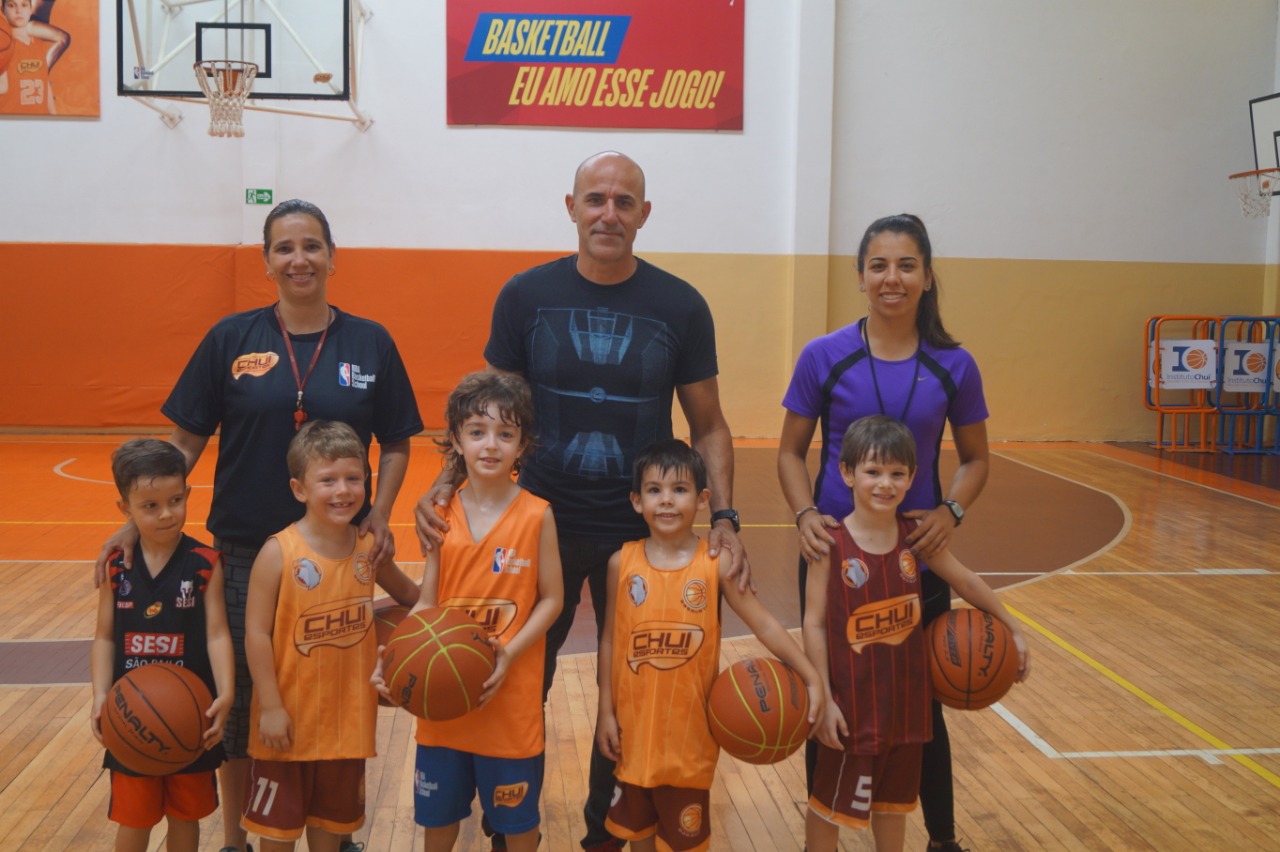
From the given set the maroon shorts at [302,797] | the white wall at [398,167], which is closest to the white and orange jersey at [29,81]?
the white wall at [398,167]

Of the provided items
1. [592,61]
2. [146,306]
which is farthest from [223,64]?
[592,61]

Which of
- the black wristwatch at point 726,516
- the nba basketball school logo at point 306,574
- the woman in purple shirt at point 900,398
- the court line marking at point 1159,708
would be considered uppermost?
the woman in purple shirt at point 900,398

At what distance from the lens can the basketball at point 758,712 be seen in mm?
2451

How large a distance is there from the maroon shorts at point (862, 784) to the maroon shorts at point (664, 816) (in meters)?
0.31

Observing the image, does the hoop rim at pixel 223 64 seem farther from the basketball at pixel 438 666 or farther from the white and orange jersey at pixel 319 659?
the basketball at pixel 438 666

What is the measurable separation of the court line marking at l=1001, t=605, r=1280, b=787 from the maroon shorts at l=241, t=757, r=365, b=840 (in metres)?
2.47

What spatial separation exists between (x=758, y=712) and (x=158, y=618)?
1414 millimetres

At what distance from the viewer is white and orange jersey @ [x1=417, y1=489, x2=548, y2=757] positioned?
250cm

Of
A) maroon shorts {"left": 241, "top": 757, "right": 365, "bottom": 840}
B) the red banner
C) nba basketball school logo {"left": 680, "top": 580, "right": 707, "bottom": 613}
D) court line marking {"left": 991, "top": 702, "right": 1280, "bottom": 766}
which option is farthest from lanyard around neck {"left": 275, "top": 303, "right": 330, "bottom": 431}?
the red banner

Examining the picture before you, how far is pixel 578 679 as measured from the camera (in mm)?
4469

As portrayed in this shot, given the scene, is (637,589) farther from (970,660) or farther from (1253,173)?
(1253,173)

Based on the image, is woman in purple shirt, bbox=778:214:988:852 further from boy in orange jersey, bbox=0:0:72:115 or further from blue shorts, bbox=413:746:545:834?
boy in orange jersey, bbox=0:0:72:115

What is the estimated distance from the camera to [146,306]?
10.4 meters

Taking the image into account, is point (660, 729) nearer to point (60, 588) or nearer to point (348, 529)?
point (348, 529)
